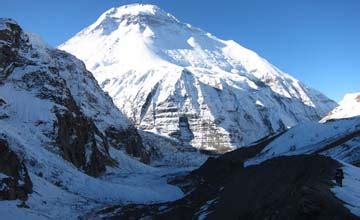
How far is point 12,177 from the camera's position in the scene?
7912cm

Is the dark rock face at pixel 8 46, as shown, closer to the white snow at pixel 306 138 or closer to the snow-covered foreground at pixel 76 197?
the snow-covered foreground at pixel 76 197

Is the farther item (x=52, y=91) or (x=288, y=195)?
(x=52, y=91)

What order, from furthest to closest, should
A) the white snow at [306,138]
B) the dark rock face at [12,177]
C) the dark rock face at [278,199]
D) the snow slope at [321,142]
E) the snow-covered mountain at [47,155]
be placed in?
the white snow at [306,138] → the snow slope at [321,142] → the snow-covered mountain at [47,155] → the dark rock face at [12,177] → the dark rock face at [278,199]

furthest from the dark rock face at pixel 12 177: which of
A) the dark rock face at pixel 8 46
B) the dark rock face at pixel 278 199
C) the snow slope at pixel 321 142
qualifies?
the dark rock face at pixel 8 46

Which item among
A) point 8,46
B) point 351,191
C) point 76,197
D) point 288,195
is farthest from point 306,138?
point 288,195

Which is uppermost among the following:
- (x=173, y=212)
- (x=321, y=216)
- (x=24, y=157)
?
(x=24, y=157)

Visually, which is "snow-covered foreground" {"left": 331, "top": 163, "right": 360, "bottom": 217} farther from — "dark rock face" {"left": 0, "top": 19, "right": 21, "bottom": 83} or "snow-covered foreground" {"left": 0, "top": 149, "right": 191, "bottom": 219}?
"dark rock face" {"left": 0, "top": 19, "right": 21, "bottom": 83}

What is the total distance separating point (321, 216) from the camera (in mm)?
35781

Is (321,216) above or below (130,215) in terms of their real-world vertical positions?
below

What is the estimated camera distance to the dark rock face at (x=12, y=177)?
73875 mm

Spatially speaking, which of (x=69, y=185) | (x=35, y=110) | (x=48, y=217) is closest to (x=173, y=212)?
(x=48, y=217)

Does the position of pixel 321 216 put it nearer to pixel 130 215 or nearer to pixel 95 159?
pixel 130 215

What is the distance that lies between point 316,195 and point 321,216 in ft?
8.12

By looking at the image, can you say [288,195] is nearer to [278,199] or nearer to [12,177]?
[278,199]
